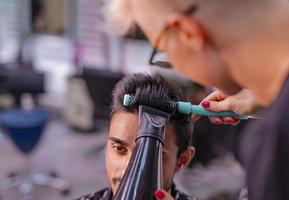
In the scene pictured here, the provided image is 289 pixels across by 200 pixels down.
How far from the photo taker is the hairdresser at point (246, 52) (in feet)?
1.44

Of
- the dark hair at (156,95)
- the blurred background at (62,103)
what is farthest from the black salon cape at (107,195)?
the blurred background at (62,103)

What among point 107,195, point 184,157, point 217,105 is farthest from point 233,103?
point 107,195

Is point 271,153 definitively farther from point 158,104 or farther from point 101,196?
point 101,196

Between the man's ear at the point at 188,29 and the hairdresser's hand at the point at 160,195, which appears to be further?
the hairdresser's hand at the point at 160,195

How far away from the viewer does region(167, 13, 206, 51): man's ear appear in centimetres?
48

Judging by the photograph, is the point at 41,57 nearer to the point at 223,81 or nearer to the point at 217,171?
the point at 217,171

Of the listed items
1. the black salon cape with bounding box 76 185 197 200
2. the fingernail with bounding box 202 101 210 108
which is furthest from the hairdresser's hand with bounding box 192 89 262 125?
the black salon cape with bounding box 76 185 197 200

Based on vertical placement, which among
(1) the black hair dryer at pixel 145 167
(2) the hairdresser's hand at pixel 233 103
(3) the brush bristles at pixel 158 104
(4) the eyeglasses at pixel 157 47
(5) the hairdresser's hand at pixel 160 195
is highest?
(4) the eyeglasses at pixel 157 47

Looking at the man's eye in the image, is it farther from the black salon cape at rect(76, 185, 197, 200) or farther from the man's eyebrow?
the black salon cape at rect(76, 185, 197, 200)

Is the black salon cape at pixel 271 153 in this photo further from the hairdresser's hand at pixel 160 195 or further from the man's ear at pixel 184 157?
the man's ear at pixel 184 157

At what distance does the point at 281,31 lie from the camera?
489 mm

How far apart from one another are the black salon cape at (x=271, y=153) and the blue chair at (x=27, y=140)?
2733mm

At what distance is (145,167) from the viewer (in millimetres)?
645

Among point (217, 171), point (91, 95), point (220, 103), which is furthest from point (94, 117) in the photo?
point (220, 103)
